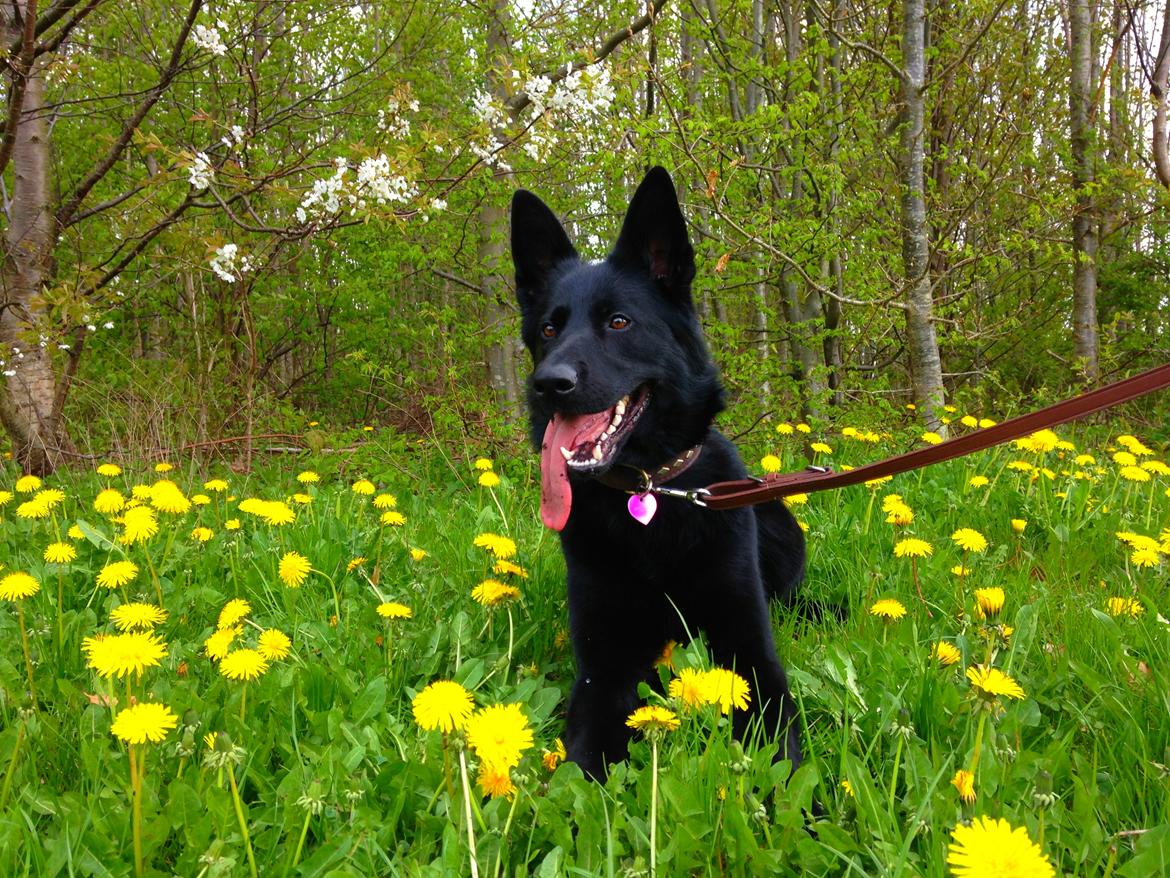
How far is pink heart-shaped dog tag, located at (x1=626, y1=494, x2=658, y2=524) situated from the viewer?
6.29 feet

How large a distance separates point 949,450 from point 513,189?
18.6 feet

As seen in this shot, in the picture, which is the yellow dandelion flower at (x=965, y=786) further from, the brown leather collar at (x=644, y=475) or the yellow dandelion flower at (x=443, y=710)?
the brown leather collar at (x=644, y=475)

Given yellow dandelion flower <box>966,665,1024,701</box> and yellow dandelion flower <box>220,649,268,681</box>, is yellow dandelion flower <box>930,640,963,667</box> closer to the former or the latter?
yellow dandelion flower <box>966,665,1024,701</box>

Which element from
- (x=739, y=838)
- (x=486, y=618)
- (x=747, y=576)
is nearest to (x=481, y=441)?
(x=486, y=618)

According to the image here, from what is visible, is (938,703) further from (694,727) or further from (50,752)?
(50,752)

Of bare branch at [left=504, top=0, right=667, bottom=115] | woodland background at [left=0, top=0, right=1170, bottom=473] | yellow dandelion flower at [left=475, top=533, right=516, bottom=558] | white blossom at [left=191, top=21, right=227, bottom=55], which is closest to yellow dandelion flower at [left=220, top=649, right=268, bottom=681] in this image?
yellow dandelion flower at [left=475, top=533, right=516, bottom=558]

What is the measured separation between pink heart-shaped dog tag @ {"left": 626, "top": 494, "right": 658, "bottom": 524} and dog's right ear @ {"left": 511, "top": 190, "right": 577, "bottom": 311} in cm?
87

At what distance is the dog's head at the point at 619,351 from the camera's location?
6.31 feet

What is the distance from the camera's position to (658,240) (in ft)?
7.43

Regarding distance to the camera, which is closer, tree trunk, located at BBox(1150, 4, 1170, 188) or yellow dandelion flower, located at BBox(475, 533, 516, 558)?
yellow dandelion flower, located at BBox(475, 533, 516, 558)

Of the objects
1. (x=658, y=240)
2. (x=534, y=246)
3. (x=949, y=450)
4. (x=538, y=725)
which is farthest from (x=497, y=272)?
(x=949, y=450)

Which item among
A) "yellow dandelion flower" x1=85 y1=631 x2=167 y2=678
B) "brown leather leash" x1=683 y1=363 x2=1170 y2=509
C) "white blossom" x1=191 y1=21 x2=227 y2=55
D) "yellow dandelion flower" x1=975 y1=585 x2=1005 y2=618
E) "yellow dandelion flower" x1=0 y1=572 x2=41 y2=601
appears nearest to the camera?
"yellow dandelion flower" x1=85 y1=631 x2=167 y2=678

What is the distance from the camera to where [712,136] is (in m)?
4.60

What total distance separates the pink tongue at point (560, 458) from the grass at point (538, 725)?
0.33 meters
